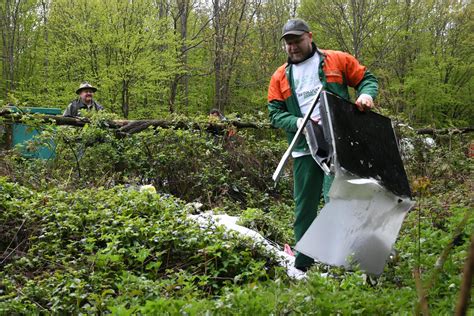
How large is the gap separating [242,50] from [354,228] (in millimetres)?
19382

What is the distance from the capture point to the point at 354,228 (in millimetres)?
3418

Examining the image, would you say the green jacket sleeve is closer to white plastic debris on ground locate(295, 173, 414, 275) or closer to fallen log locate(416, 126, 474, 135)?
white plastic debris on ground locate(295, 173, 414, 275)

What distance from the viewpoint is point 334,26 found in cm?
2169

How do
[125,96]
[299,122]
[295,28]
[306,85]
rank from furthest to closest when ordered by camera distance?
[125,96] < [306,85] < [295,28] < [299,122]

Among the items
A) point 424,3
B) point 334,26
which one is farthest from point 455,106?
point 334,26

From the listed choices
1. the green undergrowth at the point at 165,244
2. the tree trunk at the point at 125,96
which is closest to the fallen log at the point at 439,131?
the green undergrowth at the point at 165,244

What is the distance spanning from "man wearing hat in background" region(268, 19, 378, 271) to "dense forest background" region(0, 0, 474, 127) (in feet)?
41.7

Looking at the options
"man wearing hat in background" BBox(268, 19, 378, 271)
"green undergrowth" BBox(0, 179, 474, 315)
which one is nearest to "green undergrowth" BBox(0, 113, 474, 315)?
"green undergrowth" BBox(0, 179, 474, 315)

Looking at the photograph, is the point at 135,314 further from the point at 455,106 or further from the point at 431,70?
the point at 455,106

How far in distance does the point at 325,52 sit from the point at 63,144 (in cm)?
482

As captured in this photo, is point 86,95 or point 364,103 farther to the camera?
point 86,95

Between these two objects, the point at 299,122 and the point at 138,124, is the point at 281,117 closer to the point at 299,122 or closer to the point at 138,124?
the point at 299,122

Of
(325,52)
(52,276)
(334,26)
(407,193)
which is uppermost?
(334,26)

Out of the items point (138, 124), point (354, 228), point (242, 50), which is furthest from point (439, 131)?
point (242, 50)
